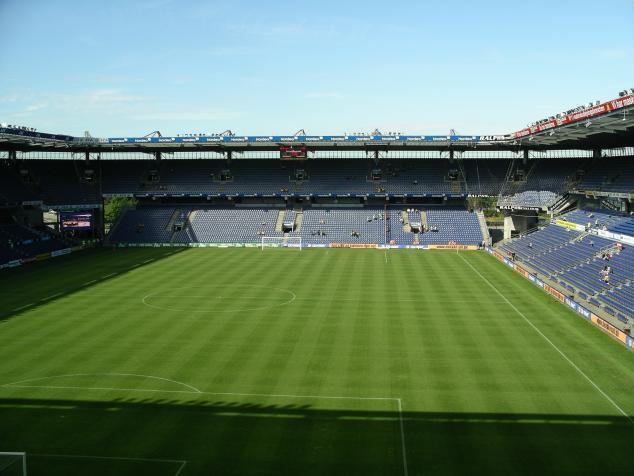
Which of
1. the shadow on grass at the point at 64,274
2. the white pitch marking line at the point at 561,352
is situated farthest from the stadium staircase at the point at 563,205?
the shadow on grass at the point at 64,274

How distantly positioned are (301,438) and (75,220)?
6417 centimetres

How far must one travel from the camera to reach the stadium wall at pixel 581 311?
95.3ft

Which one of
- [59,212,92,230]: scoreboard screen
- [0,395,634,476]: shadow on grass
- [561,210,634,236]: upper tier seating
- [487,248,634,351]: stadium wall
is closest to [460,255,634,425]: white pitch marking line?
[0,395,634,476]: shadow on grass

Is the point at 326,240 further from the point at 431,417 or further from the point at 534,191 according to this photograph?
the point at 431,417

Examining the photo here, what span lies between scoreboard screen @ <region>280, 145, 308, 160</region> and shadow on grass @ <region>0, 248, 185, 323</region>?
20.0 meters

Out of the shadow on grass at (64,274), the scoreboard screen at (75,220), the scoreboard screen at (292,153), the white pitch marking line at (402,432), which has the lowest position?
the white pitch marking line at (402,432)

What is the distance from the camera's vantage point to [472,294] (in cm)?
4191

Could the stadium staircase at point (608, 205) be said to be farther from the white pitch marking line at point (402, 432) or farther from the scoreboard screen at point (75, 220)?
the scoreboard screen at point (75, 220)

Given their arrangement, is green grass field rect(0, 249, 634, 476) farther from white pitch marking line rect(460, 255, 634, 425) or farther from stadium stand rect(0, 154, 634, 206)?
stadium stand rect(0, 154, 634, 206)

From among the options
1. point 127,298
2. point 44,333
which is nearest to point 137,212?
point 127,298

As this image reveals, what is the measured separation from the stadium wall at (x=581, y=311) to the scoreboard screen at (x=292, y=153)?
116 feet

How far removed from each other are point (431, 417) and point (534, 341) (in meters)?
11.9

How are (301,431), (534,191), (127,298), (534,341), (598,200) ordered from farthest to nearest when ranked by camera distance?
1. (534,191)
2. (598,200)
3. (127,298)
4. (534,341)
5. (301,431)

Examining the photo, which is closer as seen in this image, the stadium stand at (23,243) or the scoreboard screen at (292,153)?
the stadium stand at (23,243)
